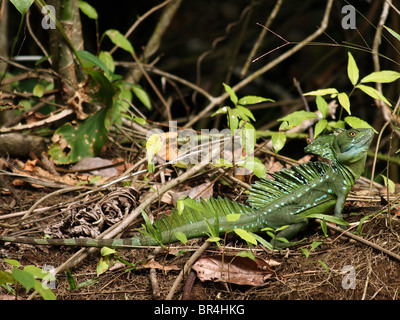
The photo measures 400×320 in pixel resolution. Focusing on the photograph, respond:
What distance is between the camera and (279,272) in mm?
2426

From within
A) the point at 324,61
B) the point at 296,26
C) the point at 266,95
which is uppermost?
the point at 296,26

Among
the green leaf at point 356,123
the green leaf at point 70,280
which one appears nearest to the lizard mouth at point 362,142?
the green leaf at point 356,123

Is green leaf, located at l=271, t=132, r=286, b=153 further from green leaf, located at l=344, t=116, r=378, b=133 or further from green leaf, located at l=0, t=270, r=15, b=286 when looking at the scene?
green leaf, located at l=0, t=270, r=15, b=286

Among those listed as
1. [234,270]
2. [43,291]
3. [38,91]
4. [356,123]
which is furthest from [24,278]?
[38,91]

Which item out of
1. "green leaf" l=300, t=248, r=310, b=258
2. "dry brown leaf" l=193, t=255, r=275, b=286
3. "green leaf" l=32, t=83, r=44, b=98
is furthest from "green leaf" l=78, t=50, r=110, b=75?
"green leaf" l=300, t=248, r=310, b=258

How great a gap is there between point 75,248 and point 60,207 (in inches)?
18.6

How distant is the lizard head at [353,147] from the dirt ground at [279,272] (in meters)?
0.39

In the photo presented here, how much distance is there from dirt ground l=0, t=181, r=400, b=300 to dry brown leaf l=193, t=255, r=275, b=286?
38 mm

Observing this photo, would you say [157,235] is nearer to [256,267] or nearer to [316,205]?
[256,267]

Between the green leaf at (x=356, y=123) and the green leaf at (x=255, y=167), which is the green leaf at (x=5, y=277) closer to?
the green leaf at (x=255, y=167)

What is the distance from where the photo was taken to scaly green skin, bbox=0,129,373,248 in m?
2.74

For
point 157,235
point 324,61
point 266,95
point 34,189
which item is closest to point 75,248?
point 157,235

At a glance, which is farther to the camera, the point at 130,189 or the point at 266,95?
the point at 266,95

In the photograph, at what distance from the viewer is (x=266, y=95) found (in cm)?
632
